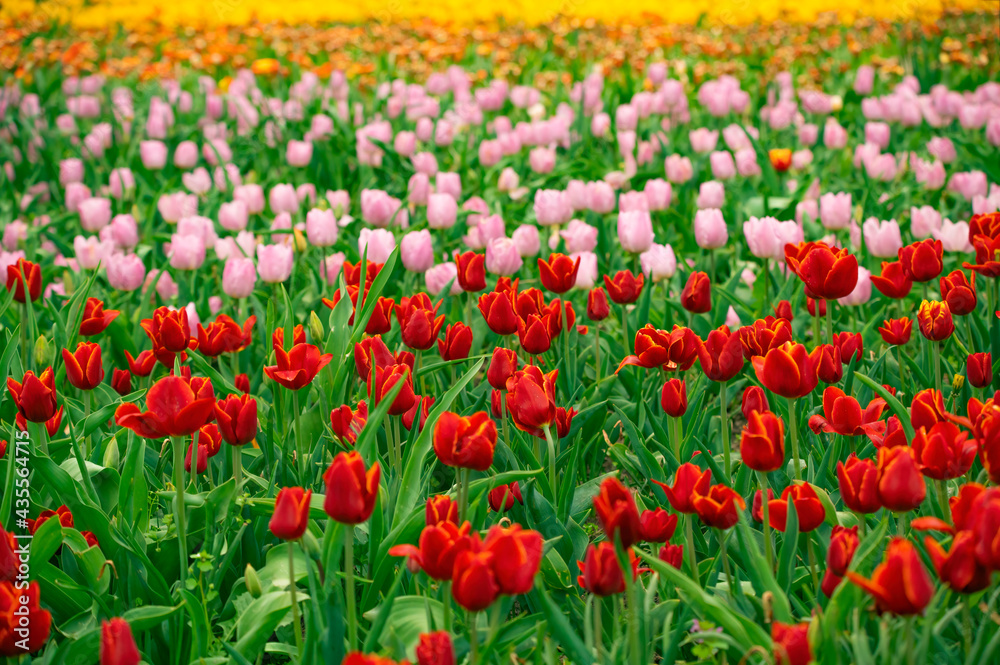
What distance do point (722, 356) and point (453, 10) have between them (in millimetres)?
10740

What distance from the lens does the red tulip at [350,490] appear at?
123cm

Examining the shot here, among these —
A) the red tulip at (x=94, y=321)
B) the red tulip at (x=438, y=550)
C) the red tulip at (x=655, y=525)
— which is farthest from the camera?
the red tulip at (x=94, y=321)

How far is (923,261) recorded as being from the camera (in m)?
2.11

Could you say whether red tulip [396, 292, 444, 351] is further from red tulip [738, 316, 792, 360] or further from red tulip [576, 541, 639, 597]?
red tulip [576, 541, 639, 597]

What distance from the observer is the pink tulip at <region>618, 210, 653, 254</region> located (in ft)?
9.41

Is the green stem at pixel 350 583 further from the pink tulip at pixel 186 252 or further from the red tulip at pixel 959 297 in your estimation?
the pink tulip at pixel 186 252

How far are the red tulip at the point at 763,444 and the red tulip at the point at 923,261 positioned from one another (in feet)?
3.00

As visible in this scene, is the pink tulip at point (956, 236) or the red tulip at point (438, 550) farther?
the pink tulip at point (956, 236)

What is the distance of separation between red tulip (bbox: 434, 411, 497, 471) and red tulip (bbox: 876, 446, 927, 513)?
0.55 meters

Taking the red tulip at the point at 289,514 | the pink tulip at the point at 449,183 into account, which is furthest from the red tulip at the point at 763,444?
the pink tulip at the point at 449,183

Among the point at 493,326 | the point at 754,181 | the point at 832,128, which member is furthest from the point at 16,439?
the point at 832,128

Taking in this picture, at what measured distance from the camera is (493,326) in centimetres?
206

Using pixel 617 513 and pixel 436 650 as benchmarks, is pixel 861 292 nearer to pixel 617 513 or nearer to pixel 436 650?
pixel 617 513

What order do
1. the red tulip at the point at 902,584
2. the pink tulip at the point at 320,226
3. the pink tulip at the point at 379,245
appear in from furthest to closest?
the pink tulip at the point at 320,226
the pink tulip at the point at 379,245
the red tulip at the point at 902,584
